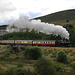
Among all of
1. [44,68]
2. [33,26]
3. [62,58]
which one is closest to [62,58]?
[62,58]

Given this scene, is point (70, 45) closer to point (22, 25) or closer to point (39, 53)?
point (39, 53)

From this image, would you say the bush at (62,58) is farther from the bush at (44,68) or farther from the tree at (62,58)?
the bush at (44,68)

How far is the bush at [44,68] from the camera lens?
22.1 m

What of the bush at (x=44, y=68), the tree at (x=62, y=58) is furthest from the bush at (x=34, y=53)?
the bush at (x=44, y=68)

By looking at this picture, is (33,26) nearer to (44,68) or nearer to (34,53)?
(34,53)

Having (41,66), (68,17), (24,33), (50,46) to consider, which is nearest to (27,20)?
(50,46)

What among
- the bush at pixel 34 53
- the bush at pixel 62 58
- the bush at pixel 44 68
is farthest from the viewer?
the bush at pixel 34 53

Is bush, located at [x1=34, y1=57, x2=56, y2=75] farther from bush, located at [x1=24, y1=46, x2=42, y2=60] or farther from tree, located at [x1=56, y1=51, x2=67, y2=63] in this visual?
bush, located at [x1=24, y1=46, x2=42, y2=60]

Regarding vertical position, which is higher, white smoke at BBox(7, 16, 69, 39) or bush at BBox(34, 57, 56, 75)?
white smoke at BBox(7, 16, 69, 39)

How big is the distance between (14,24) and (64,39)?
1920 cm

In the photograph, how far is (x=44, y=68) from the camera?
22.4 m

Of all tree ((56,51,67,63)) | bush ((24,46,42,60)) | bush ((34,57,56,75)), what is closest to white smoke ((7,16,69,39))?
bush ((24,46,42,60))

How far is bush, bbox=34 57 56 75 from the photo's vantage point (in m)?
22.1

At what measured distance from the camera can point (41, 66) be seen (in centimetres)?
2272
